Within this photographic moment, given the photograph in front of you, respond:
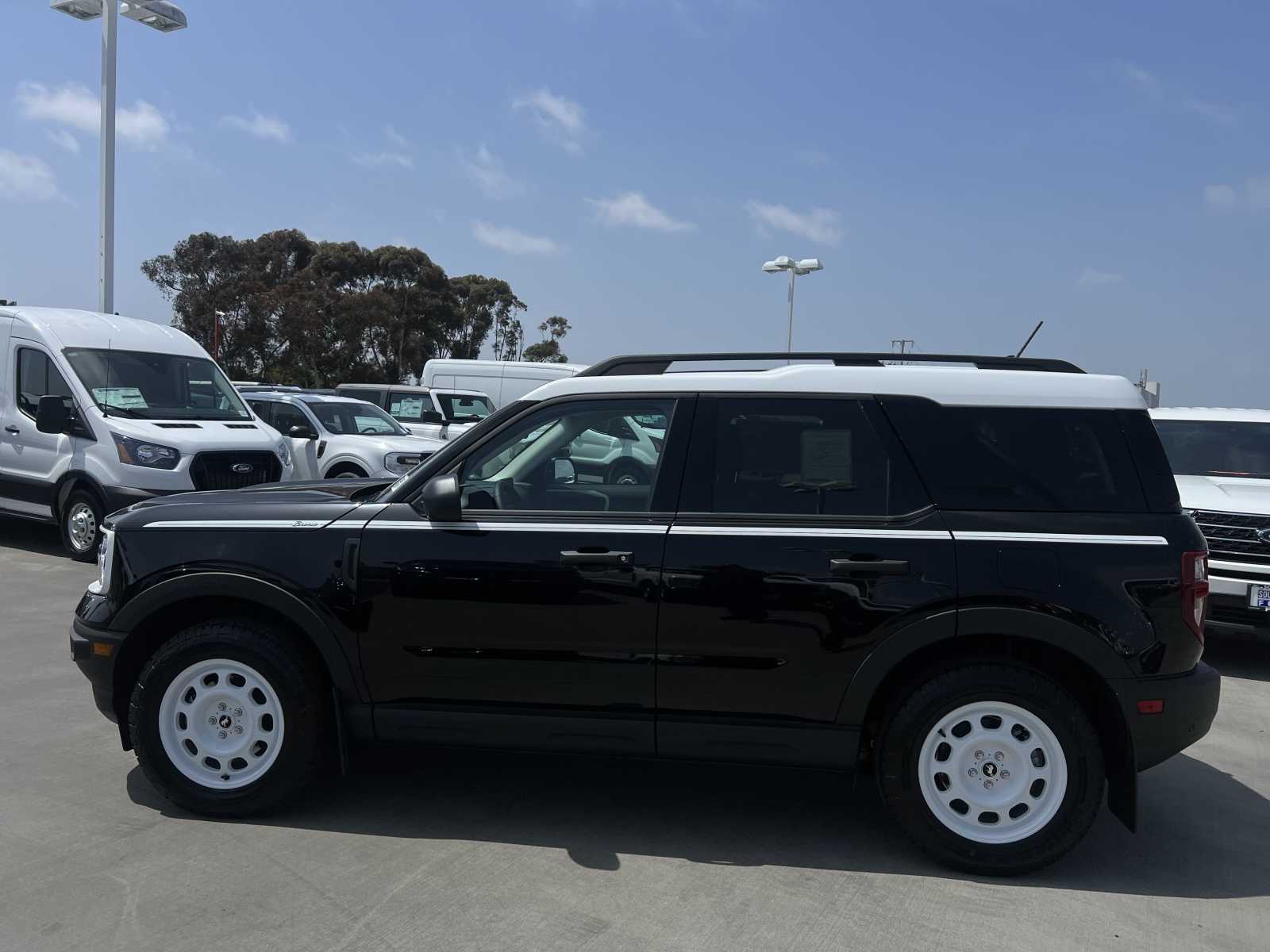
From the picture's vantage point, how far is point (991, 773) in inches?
154

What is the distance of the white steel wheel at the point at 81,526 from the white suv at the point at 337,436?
101 inches

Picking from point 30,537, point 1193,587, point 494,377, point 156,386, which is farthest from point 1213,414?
point 494,377

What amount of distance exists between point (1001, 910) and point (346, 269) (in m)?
52.4

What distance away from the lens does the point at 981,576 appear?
3809 mm

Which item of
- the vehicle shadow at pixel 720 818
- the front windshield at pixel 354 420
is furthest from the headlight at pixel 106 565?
the front windshield at pixel 354 420

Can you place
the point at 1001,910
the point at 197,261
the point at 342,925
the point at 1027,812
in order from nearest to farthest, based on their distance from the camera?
the point at 342,925 → the point at 1001,910 → the point at 1027,812 → the point at 197,261

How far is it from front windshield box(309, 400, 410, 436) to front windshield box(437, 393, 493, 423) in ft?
9.75

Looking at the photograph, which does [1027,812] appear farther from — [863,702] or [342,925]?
[342,925]

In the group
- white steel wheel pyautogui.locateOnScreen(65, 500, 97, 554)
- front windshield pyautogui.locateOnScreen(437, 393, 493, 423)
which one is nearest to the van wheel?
white steel wheel pyautogui.locateOnScreen(65, 500, 97, 554)

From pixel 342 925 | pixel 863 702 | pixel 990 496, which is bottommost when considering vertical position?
pixel 342 925

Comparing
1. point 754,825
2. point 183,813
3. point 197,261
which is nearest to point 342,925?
point 183,813

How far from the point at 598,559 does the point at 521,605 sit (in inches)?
13.2

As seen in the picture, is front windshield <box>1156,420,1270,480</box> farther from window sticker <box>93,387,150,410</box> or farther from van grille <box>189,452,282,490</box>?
window sticker <box>93,387,150,410</box>

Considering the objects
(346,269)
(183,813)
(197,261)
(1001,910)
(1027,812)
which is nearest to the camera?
(1001,910)
